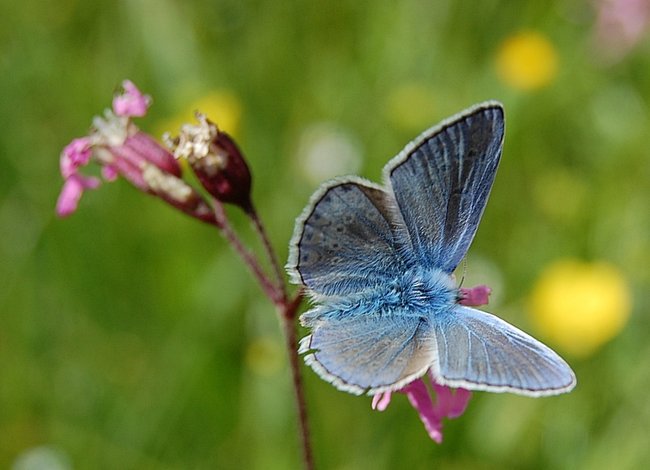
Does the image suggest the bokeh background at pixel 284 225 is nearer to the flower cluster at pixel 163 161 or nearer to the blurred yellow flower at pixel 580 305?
the blurred yellow flower at pixel 580 305

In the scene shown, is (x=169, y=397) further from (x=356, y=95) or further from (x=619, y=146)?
(x=619, y=146)

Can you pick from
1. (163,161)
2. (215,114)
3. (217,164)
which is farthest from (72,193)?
(215,114)

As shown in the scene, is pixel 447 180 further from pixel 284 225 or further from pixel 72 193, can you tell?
pixel 284 225

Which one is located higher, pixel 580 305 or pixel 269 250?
pixel 269 250

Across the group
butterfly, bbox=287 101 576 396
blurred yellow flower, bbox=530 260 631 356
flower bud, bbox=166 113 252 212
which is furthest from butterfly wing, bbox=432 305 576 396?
blurred yellow flower, bbox=530 260 631 356

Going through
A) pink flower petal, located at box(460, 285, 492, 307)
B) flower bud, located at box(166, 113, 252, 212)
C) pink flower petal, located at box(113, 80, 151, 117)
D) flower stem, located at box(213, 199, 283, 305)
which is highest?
pink flower petal, located at box(113, 80, 151, 117)

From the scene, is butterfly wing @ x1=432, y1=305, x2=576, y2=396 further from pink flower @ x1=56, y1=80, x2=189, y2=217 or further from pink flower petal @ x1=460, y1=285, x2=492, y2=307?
pink flower @ x1=56, y1=80, x2=189, y2=217

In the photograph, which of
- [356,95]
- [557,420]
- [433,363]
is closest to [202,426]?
[557,420]
